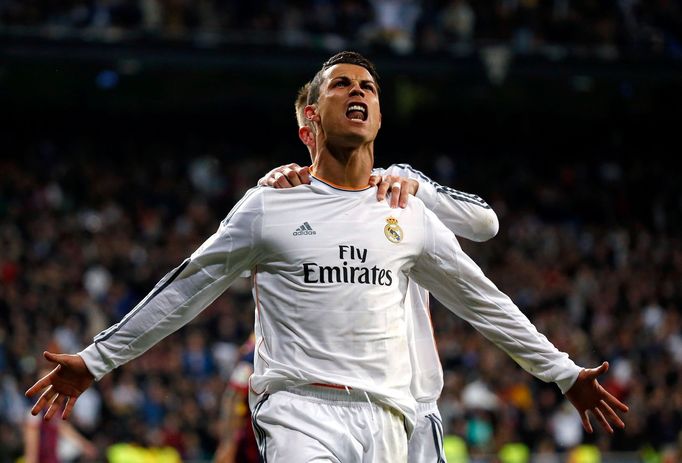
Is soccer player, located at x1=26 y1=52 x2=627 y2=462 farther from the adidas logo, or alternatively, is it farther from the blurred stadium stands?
the blurred stadium stands

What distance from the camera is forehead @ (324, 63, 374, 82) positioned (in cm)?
455

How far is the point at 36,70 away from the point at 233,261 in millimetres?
17440

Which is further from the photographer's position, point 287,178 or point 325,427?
point 287,178

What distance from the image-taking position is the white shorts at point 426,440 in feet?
16.0

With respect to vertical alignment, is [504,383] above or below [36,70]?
below

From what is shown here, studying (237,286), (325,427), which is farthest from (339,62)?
(237,286)

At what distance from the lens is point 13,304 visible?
48.5ft

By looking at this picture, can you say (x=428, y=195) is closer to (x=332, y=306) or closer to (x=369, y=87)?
(x=369, y=87)

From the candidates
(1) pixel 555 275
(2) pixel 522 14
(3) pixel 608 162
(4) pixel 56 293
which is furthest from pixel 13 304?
(3) pixel 608 162

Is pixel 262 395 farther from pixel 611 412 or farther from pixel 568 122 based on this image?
pixel 568 122

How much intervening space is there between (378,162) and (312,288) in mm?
18454

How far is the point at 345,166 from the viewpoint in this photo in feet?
14.9

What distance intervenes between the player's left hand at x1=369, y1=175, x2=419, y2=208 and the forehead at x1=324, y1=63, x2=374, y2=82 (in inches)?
15.1

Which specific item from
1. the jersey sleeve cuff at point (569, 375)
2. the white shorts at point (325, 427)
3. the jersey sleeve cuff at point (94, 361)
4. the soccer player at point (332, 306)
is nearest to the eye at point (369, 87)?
the soccer player at point (332, 306)
